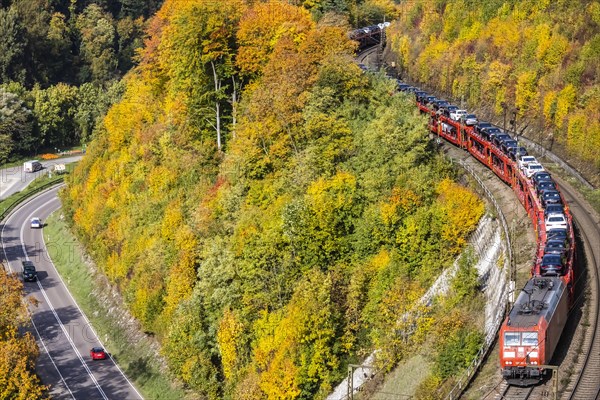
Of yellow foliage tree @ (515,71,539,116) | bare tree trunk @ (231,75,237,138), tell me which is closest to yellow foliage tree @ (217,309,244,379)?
bare tree trunk @ (231,75,237,138)

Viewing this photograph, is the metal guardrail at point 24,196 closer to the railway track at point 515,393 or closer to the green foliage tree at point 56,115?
the green foliage tree at point 56,115

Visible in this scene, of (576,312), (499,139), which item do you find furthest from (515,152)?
(576,312)

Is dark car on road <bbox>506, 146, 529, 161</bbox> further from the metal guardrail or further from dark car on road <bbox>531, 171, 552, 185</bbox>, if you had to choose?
the metal guardrail

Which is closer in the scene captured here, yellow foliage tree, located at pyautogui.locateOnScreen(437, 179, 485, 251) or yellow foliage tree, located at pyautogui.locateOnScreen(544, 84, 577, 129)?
yellow foliage tree, located at pyautogui.locateOnScreen(437, 179, 485, 251)

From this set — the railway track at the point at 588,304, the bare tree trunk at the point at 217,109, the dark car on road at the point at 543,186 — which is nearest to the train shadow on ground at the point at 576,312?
the railway track at the point at 588,304

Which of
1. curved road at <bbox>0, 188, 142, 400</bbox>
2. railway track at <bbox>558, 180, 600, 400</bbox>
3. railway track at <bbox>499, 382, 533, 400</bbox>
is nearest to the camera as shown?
railway track at <bbox>499, 382, 533, 400</bbox>

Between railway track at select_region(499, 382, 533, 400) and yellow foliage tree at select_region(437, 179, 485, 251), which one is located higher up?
yellow foliage tree at select_region(437, 179, 485, 251)
